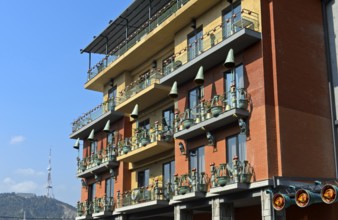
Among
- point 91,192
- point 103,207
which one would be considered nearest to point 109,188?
point 103,207

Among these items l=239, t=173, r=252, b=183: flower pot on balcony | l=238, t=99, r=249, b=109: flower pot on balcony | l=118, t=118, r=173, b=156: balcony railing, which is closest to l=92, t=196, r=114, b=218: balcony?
l=118, t=118, r=173, b=156: balcony railing

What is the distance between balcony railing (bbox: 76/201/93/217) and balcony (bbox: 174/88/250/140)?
1239 centimetres

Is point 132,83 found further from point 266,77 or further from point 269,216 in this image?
point 269,216

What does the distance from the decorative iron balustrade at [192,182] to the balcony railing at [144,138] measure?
→ 3.41m

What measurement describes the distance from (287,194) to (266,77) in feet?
16.9

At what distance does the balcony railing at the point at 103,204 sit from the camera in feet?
113

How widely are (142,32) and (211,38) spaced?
8.97m

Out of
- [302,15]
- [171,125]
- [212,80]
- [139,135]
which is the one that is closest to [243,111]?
[212,80]

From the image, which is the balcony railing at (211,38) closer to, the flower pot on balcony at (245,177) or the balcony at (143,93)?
the balcony at (143,93)

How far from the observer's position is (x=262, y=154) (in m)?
21.9

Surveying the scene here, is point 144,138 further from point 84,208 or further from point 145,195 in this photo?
point 84,208

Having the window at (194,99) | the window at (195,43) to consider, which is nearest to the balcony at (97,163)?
the window at (194,99)

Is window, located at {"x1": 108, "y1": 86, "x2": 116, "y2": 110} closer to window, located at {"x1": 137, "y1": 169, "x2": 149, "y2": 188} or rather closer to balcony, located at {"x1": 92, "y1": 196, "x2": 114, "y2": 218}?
window, located at {"x1": 137, "y1": 169, "x2": 149, "y2": 188}

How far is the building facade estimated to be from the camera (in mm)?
22281
